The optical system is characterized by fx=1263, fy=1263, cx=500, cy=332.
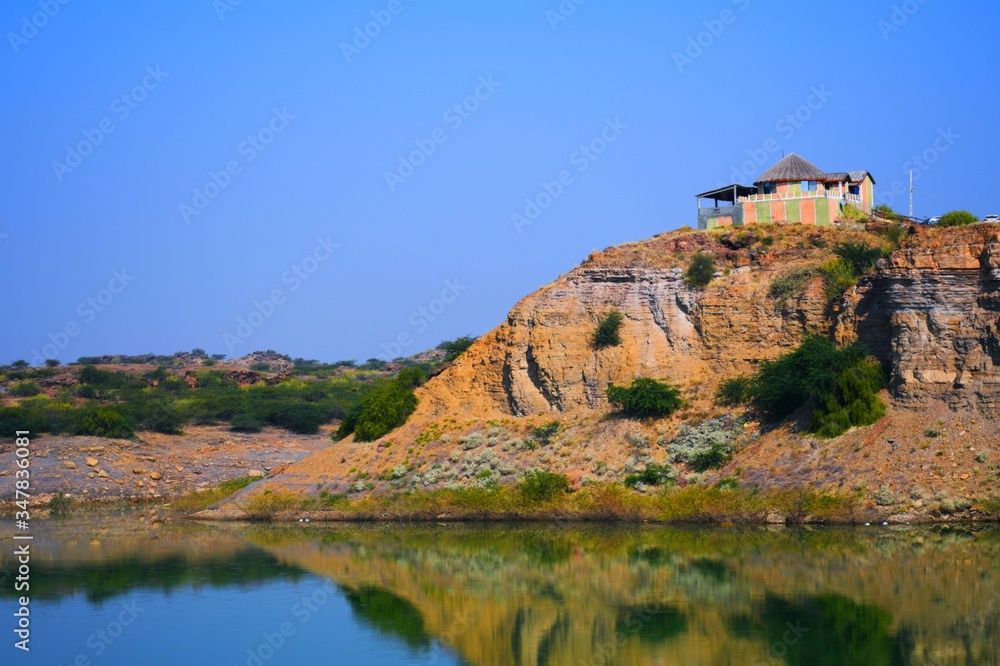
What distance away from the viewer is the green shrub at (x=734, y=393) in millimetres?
43312

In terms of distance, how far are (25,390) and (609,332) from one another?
5137 cm

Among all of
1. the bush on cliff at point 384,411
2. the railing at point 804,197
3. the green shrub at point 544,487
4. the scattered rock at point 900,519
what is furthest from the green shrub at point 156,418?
the scattered rock at point 900,519

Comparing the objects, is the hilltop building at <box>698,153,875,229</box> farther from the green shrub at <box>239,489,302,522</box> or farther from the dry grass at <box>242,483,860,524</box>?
the green shrub at <box>239,489,302,522</box>

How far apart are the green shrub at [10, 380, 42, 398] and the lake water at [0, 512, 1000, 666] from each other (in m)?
46.4

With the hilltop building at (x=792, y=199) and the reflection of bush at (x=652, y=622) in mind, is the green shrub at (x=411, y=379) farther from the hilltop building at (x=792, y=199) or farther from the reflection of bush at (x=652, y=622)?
the reflection of bush at (x=652, y=622)

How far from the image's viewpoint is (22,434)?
56.5 meters

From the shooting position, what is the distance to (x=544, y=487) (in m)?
41.4

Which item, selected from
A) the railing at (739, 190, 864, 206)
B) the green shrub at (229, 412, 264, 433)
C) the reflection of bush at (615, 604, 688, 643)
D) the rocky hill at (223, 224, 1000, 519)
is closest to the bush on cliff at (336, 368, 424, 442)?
the rocky hill at (223, 224, 1000, 519)

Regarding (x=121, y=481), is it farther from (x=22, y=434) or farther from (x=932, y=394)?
(x=932, y=394)

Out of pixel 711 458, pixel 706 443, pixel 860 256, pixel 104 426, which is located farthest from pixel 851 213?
pixel 104 426

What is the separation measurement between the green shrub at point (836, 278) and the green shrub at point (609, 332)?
7.63m

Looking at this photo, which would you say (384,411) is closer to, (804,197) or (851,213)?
(804,197)

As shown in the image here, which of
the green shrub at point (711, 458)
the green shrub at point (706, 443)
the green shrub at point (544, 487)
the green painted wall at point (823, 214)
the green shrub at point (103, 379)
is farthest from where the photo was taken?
the green shrub at point (103, 379)

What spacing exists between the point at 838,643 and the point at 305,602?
12.2 m
